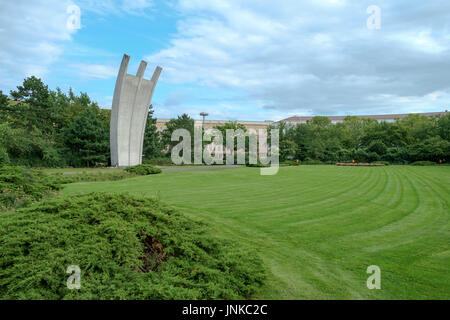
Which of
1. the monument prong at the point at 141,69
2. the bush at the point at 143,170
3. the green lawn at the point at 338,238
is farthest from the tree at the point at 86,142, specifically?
the green lawn at the point at 338,238

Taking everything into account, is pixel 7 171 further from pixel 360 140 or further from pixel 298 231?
pixel 360 140

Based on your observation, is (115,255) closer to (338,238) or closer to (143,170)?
(338,238)

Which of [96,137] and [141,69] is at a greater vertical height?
[141,69]

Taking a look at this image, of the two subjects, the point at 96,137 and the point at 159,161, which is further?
the point at 159,161

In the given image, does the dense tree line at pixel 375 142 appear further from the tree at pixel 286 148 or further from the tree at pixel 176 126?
the tree at pixel 176 126

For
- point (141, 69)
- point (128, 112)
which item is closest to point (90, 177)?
point (128, 112)

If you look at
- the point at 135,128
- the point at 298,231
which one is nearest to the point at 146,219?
the point at 298,231

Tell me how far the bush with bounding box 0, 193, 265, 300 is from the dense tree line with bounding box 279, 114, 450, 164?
41706 millimetres

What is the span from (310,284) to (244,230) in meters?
2.66

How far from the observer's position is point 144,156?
130 ft

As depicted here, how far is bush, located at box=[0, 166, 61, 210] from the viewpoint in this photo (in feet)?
23.7

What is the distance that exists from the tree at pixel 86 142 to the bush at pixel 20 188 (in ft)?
71.1

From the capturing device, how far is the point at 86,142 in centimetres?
2973

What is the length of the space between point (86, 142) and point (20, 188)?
77.5 ft
